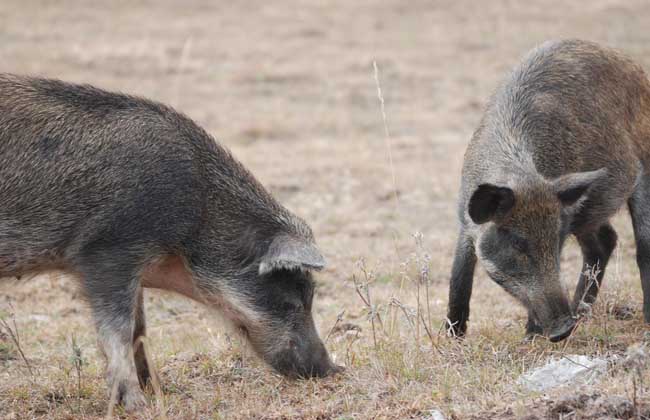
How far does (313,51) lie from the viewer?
19297 millimetres

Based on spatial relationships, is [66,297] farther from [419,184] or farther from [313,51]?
[313,51]

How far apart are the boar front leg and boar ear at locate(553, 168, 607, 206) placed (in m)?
0.81

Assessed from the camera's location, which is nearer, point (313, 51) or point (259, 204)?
point (259, 204)

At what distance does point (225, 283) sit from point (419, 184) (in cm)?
659

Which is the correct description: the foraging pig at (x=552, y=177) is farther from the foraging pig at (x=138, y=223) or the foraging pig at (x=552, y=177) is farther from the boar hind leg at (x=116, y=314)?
the boar hind leg at (x=116, y=314)

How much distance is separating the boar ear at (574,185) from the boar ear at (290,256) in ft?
5.28

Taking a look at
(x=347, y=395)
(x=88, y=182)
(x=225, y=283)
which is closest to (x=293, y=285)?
(x=225, y=283)

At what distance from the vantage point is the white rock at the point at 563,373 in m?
5.37

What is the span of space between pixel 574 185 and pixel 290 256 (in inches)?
72.4

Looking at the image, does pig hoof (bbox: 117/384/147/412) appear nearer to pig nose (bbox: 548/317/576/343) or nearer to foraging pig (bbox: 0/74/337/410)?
foraging pig (bbox: 0/74/337/410)

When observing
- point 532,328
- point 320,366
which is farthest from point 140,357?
point 532,328

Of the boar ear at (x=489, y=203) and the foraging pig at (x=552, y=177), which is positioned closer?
the boar ear at (x=489, y=203)

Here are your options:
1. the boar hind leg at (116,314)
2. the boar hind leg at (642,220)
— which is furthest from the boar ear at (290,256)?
the boar hind leg at (642,220)

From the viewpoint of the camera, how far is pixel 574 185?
20.6 ft
